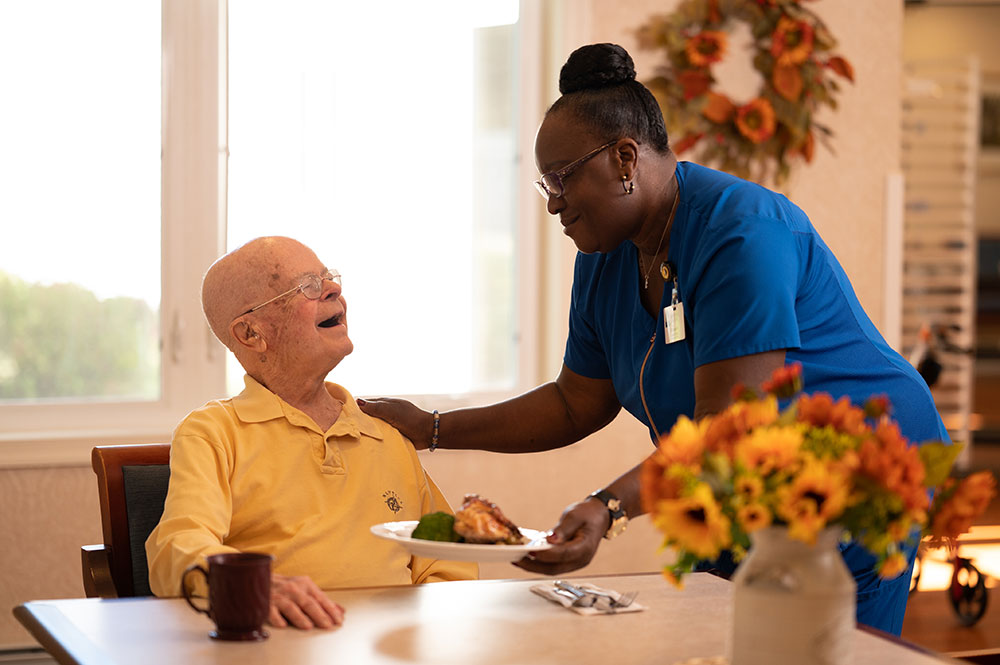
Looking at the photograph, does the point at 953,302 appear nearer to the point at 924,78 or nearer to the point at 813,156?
the point at 924,78

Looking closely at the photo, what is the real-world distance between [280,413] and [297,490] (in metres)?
0.14

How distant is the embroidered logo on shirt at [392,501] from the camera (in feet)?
6.30

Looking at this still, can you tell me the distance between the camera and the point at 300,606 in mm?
1410

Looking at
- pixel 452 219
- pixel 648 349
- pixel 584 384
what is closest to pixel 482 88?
pixel 452 219

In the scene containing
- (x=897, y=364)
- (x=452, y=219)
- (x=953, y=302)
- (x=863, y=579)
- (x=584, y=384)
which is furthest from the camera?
(x=953, y=302)

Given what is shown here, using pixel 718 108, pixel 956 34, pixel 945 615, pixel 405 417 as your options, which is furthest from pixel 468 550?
pixel 956 34

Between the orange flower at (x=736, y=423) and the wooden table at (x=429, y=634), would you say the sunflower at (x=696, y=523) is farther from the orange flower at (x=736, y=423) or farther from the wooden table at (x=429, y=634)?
the wooden table at (x=429, y=634)

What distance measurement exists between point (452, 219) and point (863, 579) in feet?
6.84

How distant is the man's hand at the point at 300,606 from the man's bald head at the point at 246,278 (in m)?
0.64

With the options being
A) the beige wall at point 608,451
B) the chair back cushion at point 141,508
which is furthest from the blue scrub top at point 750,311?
the beige wall at point 608,451

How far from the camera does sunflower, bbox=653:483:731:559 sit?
1.00 meters

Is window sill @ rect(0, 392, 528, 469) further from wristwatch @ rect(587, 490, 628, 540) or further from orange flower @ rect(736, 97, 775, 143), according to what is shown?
orange flower @ rect(736, 97, 775, 143)

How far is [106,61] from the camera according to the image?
3137 millimetres

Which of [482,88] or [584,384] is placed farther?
[482,88]
